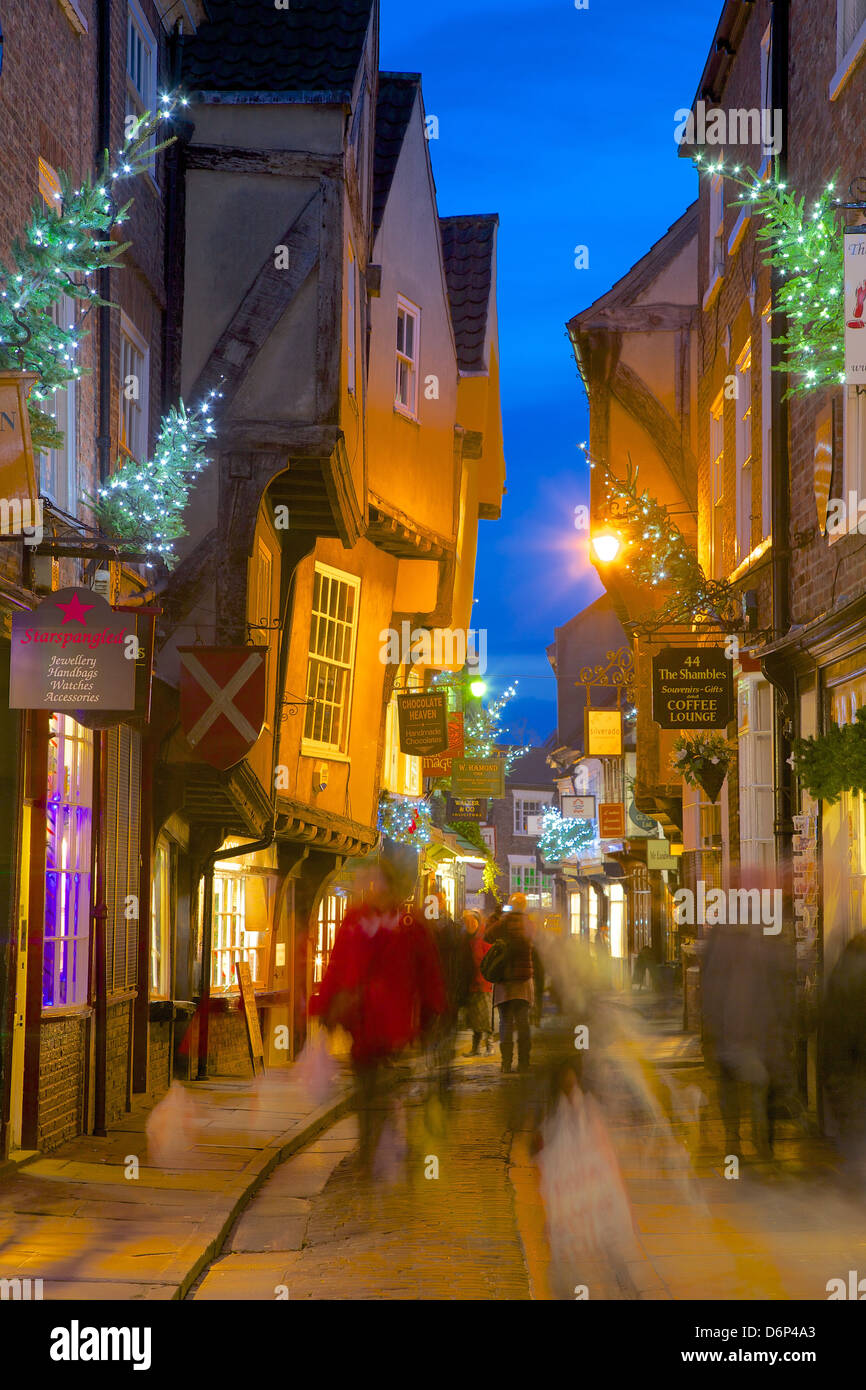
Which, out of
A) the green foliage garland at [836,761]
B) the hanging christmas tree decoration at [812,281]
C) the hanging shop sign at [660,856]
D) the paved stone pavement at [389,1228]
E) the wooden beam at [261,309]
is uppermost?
the wooden beam at [261,309]

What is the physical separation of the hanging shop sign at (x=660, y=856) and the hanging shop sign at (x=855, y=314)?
30206mm

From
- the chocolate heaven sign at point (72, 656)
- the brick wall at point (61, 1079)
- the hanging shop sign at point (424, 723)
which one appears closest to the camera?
the chocolate heaven sign at point (72, 656)

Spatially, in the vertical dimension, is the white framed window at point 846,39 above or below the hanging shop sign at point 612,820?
above

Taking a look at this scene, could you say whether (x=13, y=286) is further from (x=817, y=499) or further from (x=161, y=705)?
(x=817, y=499)

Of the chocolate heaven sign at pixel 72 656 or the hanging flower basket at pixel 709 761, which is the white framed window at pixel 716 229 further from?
the chocolate heaven sign at pixel 72 656

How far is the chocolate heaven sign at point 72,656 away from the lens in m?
9.03

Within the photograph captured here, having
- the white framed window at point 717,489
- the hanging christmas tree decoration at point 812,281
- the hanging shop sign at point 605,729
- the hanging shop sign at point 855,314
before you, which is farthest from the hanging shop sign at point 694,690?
the hanging shop sign at point 605,729

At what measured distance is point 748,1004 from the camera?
9352mm

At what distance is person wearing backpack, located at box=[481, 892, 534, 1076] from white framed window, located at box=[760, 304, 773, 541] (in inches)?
184

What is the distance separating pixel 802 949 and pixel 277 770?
6.69m

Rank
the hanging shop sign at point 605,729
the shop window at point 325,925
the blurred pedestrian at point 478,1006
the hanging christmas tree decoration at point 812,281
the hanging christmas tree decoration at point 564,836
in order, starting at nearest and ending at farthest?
the hanging christmas tree decoration at point 812,281, the blurred pedestrian at point 478,1006, the shop window at point 325,925, the hanging shop sign at point 605,729, the hanging christmas tree decoration at point 564,836

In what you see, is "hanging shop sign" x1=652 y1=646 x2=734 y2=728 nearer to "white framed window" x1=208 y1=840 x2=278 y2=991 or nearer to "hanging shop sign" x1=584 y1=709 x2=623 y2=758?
"white framed window" x1=208 y1=840 x2=278 y2=991

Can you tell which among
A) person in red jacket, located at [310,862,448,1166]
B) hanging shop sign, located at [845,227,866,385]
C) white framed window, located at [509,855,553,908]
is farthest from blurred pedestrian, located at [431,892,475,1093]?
white framed window, located at [509,855,553,908]

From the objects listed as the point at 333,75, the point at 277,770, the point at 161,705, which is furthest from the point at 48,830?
the point at 333,75
